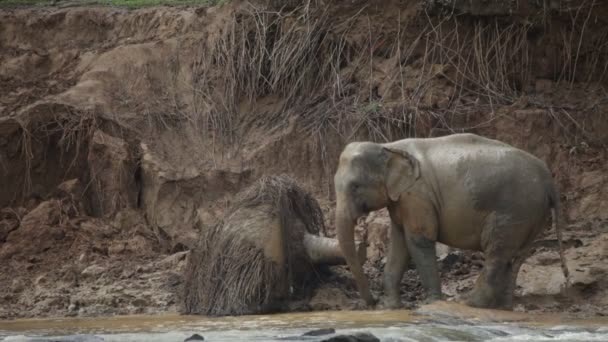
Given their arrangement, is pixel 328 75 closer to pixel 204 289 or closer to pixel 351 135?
pixel 351 135

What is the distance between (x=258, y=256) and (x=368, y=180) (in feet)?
4.90

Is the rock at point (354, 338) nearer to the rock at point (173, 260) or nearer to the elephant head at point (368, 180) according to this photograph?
the elephant head at point (368, 180)

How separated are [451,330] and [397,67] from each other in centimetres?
779

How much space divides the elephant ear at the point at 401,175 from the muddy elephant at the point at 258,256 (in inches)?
27.2

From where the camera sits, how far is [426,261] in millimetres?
13680

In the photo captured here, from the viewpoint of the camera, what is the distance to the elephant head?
13641mm

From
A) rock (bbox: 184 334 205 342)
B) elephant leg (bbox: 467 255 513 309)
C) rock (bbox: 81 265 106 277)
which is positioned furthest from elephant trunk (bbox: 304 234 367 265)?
rock (bbox: 184 334 205 342)

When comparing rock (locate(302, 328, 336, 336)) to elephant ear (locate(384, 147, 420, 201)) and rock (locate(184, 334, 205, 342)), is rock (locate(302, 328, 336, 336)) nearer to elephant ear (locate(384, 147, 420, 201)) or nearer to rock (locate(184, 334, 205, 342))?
rock (locate(184, 334, 205, 342))

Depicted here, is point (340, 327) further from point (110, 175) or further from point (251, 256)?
point (110, 175)

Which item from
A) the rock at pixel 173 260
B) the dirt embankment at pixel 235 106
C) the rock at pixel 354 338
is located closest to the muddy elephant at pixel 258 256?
the rock at pixel 173 260

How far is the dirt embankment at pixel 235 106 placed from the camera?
17266 millimetres

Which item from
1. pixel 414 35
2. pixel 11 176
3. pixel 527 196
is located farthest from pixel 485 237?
pixel 11 176

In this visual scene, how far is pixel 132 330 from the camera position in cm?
1230

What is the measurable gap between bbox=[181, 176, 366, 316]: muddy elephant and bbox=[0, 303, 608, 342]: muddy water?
53cm
